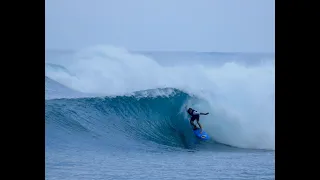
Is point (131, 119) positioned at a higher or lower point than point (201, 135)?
higher

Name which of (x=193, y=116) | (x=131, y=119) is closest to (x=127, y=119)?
(x=131, y=119)

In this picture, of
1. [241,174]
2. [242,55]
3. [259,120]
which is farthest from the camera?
[242,55]

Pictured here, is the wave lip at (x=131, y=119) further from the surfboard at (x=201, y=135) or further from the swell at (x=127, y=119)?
the surfboard at (x=201, y=135)

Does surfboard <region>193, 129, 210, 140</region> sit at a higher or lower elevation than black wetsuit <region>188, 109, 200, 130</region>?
lower

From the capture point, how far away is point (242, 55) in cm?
1814

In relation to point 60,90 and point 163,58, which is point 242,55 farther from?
point 60,90

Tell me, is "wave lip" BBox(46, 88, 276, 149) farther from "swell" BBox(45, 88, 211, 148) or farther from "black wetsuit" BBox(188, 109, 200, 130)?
"black wetsuit" BBox(188, 109, 200, 130)

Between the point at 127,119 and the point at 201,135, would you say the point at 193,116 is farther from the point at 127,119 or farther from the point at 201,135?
the point at 127,119

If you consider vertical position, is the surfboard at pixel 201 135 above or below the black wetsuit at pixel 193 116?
below

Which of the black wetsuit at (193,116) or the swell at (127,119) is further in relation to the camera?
the swell at (127,119)
